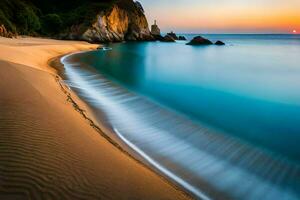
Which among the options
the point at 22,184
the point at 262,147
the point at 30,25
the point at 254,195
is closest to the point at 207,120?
the point at 262,147

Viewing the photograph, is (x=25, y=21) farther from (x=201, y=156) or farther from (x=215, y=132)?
(x=201, y=156)

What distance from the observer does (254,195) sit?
6.88m

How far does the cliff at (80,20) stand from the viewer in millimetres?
64500

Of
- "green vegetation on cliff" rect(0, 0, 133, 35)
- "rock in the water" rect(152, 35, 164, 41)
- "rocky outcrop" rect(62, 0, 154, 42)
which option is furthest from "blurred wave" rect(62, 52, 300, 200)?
"rock in the water" rect(152, 35, 164, 41)

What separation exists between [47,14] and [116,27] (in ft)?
69.5

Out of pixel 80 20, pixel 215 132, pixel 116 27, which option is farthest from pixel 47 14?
pixel 215 132

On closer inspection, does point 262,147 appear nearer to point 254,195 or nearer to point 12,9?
point 254,195

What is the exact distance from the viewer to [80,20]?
85.3 metres

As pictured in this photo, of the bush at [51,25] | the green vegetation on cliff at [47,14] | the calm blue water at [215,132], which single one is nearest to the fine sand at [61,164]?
the calm blue water at [215,132]

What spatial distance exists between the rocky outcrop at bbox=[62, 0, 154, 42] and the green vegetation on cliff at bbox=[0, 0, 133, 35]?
1.93 meters

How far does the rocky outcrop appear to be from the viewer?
7988 centimetres

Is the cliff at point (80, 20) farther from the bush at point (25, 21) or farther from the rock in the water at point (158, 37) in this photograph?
the rock in the water at point (158, 37)

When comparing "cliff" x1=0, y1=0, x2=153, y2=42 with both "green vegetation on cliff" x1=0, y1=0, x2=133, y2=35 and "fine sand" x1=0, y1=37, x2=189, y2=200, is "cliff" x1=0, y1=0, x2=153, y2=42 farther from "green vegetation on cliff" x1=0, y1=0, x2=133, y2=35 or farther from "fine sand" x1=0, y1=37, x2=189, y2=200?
"fine sand" x1=0, y1=37, x2=189, y2=200

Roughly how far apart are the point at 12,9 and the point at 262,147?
67.4 metres
